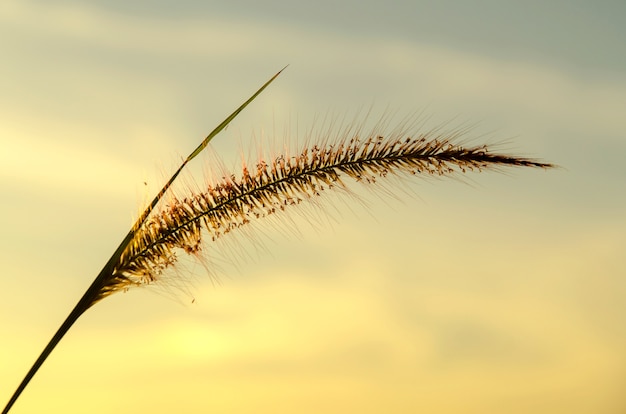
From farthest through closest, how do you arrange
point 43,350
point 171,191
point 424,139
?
point 171,191, point 424,139, point 43,350

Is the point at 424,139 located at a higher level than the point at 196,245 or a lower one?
higher

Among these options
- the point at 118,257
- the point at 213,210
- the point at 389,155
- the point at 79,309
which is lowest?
the point at 79,309

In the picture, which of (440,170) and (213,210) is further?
(213,210)

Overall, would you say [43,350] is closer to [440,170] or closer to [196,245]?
[196,245]

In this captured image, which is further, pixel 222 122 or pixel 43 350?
pixel 222 122

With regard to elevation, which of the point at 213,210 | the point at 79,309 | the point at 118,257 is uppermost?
the point at 213,210

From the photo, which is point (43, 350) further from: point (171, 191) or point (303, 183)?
point (303, 183)

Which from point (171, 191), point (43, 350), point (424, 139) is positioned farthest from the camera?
point (171, 191)

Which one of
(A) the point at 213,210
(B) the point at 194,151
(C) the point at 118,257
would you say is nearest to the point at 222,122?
(B) the point at 194,151

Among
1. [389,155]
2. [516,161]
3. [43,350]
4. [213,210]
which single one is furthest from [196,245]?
[516,161]
